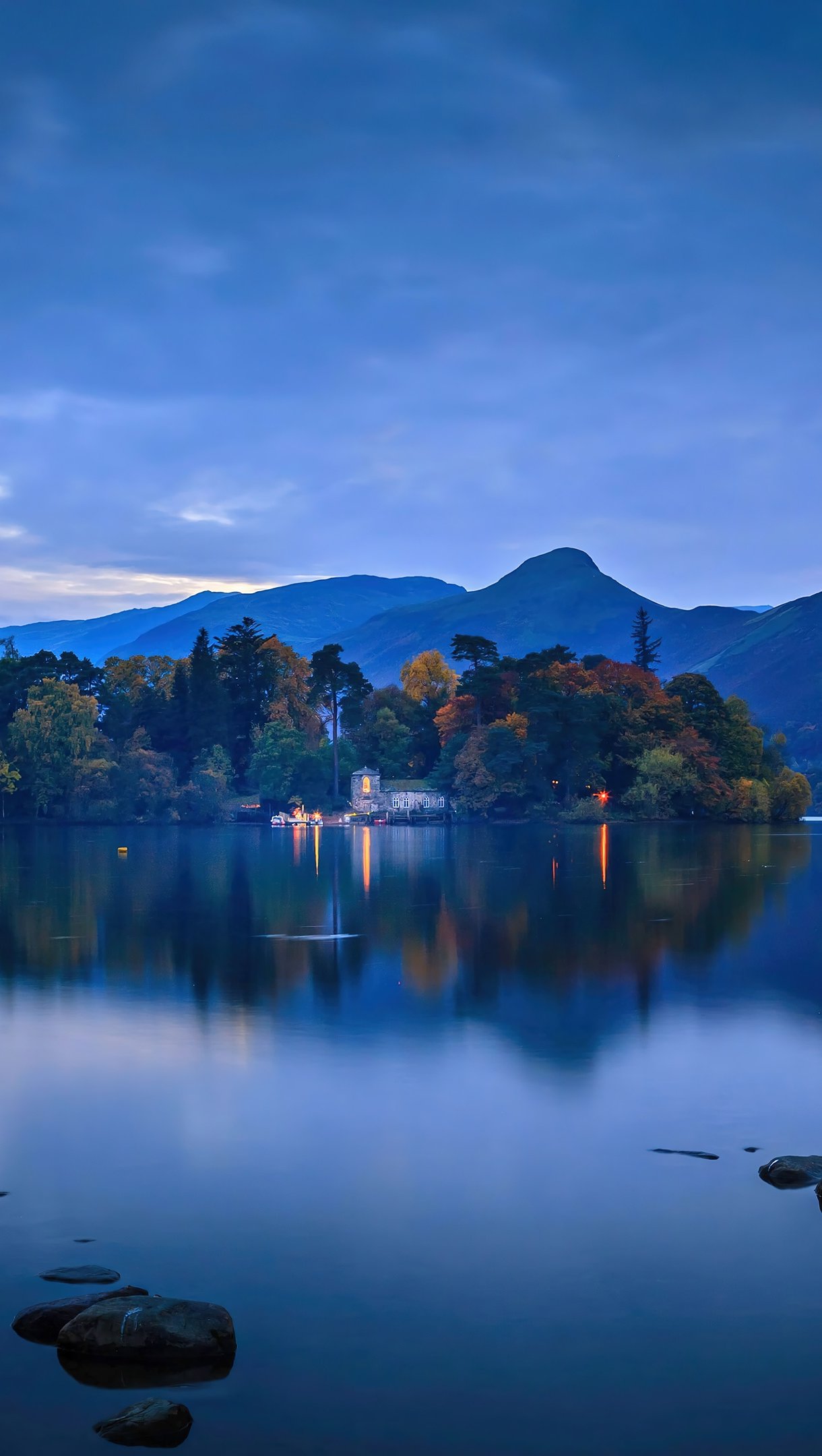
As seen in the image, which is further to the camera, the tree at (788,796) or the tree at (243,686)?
the tree at (243,686)

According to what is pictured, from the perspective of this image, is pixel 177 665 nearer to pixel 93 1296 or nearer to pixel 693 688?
pixel 693 688

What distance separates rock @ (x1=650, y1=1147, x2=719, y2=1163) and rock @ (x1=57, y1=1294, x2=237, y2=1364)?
5591 mm

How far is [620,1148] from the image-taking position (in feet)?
39.8

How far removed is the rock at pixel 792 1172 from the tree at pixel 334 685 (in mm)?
96119

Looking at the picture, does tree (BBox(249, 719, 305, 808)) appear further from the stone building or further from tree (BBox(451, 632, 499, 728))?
tree (BBox(451, 632, 499, 728))

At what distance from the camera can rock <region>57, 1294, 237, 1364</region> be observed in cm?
745

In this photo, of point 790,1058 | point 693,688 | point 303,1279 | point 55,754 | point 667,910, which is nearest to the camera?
point 303,1279

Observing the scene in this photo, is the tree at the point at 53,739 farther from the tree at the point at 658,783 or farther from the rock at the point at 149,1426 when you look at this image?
the rock at the point at 149,1426

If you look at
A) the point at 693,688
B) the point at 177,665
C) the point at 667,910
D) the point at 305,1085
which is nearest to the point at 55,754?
the point at 177,665

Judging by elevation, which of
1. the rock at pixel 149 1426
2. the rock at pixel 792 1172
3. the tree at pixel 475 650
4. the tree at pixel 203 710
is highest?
the tree at pixel 475 650

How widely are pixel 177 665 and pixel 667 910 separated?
80.4 m

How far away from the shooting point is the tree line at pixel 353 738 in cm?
9225

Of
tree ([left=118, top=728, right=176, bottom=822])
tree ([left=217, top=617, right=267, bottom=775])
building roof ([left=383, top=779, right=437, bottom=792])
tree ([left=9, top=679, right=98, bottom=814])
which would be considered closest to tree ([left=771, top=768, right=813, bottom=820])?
building roof ([left=383, top=779, right=437, bottom=792])

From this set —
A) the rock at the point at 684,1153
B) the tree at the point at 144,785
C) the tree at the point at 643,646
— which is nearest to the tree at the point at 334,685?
the tree at the point at 144,785
